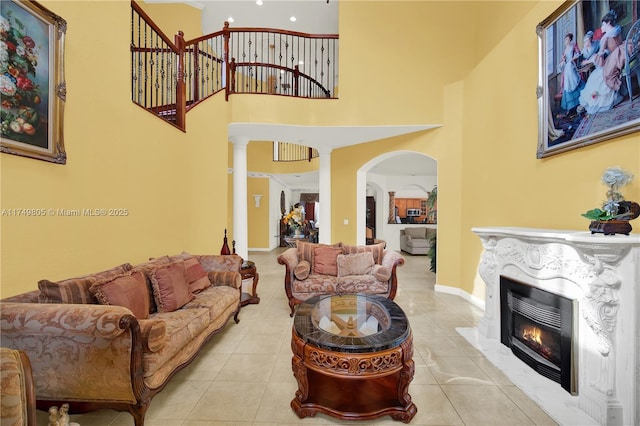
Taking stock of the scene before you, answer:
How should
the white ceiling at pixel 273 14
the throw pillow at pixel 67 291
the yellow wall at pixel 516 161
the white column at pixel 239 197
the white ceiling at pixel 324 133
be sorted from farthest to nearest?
the white ceiling at pixel 273 14, the white column at pixel 239 197, the white ceiling at pixel 324 133, the yellow wall at pixel 516 161, the throw pillow at pixel 67 291

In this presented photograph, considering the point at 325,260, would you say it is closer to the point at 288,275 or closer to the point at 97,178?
the point at 288,275

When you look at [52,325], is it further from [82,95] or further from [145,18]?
[145,18]

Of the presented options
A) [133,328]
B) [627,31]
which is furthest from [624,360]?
[133,328]

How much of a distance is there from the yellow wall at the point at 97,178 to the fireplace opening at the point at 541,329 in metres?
3.94

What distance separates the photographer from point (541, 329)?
91.6 inches

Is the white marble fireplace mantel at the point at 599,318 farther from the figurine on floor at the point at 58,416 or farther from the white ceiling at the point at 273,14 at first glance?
the white ceiling at the point at 273,14

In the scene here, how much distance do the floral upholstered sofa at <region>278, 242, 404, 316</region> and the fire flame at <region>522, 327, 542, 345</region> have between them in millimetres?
1433

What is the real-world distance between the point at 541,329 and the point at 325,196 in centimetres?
455

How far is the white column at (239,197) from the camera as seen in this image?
17.1ft

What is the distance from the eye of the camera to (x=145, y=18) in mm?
3014

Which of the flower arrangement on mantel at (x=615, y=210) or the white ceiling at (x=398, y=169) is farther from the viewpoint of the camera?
the white ceiling at (x=398, y=169)

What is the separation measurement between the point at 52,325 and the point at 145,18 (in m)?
3.29

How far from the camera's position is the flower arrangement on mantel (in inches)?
70.1

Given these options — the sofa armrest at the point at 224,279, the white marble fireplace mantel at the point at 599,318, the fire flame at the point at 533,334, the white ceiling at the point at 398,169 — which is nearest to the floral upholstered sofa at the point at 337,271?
the sofa armrest at the point at 224,279
